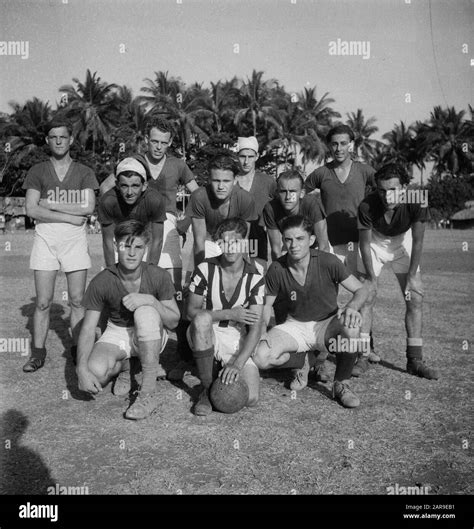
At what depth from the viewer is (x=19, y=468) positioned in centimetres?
365

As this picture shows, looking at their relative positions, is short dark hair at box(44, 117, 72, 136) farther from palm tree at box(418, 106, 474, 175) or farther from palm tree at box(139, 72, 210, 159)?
palm tree at box(418, 106, 474, 175)

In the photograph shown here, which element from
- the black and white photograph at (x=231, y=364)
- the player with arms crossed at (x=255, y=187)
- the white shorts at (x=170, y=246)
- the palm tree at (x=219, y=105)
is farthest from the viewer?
the palm tree at (x=219, y=105)

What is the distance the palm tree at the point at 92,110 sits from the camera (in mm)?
54500

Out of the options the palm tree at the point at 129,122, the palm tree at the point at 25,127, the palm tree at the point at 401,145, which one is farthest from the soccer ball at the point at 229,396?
the palm tree at the point at 401,145

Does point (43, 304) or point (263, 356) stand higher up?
point (43, 304)

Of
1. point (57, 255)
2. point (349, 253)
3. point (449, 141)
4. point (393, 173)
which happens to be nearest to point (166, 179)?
point (57, 255)

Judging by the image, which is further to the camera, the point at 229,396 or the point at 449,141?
the point at 449,141

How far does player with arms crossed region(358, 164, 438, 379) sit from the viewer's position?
564 cm

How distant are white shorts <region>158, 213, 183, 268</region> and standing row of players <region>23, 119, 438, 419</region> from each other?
0.7 inches

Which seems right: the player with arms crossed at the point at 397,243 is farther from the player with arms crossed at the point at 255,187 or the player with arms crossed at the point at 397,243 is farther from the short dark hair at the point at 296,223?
the player with arms crossed at the point at 255,187

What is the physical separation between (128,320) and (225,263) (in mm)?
1126

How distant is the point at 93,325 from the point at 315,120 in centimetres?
6281

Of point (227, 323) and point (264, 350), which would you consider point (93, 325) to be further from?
point (264, 350)

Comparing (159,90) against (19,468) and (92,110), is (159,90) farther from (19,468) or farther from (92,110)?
(19,468)
